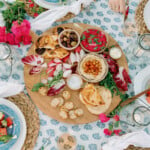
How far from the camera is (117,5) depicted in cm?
143

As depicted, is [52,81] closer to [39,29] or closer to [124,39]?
[39,29]

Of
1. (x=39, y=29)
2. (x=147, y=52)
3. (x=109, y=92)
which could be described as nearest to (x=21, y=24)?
(x=39, y=29)

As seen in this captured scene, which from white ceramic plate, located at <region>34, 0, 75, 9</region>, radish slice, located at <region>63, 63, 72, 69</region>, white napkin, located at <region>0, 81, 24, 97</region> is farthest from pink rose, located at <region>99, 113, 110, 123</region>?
white ceramic plate, located at <region>34, 0, 75, 9</region>

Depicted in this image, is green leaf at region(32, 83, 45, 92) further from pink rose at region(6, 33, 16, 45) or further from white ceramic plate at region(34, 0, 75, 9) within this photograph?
white ceramic plate at region(34, 0, 75, 9)

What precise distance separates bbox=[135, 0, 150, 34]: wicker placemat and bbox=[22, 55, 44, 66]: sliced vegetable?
22.7 inches

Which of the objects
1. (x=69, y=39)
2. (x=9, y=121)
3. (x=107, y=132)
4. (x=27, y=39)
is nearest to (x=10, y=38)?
(x=27, y=39)

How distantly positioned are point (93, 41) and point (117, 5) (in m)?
0.27

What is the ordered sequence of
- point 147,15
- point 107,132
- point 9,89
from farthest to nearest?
point 147,15 < point 107,132 < point 9,89

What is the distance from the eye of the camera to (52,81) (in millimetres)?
1281

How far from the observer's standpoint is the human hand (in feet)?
4.64

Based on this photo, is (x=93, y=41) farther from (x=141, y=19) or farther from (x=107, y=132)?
(x=107, y=132)

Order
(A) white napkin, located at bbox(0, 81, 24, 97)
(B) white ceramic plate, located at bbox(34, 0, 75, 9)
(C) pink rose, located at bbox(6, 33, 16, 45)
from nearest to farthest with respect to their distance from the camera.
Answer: (A) white napkin, located at bbox(0, 81, 24, 97), (C) pink rose, located at bbox(6, 33, 16, 45), (B) white ceramic plate, located at bbox(34, 0, 75, 9)

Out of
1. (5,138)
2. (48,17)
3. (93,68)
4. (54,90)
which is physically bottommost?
(5,138)

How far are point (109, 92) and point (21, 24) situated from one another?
56cm
